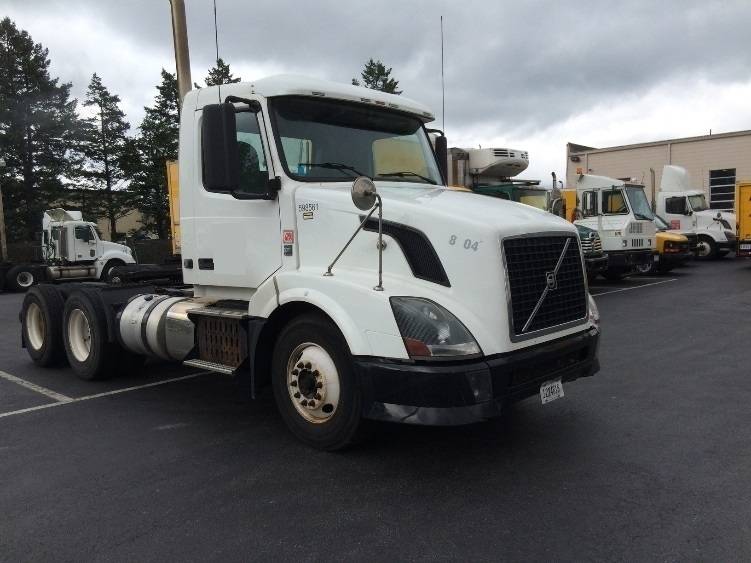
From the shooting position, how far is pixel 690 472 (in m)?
3.90

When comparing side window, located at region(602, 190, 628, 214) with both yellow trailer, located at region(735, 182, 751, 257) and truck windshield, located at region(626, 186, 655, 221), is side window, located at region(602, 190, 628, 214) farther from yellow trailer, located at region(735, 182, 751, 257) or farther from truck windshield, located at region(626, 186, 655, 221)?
yellow trailer, located at region(735, 182, 751, 257)

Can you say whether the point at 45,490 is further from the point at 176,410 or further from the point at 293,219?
the point at 293,219

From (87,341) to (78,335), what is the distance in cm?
15

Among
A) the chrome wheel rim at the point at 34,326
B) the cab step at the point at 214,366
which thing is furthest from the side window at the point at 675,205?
the cab step at the point at 214,366

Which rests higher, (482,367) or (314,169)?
(314,169)

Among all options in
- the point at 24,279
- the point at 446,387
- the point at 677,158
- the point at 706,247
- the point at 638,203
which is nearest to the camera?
the point at 446,387

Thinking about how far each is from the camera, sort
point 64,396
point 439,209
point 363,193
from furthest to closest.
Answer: point 64,396, point 439,209, point 363,193

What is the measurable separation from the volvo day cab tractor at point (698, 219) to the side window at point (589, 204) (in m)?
8.25

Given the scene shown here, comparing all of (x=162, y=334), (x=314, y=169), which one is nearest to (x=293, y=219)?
(x=314, y=169)

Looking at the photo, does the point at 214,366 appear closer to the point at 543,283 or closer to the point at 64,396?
the point at 64,396

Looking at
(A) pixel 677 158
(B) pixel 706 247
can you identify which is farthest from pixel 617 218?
(A) pixel 677 158

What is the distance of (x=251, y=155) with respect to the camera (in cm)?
471

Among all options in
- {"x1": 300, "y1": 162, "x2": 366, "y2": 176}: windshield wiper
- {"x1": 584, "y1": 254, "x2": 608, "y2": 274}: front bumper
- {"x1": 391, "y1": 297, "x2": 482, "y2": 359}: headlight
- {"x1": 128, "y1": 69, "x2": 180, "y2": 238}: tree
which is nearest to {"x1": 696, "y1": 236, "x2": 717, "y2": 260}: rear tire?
{"x1": 584, "y1": 254, "x2": 608, "y2": 274}: front bumper

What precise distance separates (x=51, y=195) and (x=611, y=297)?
129 feet
